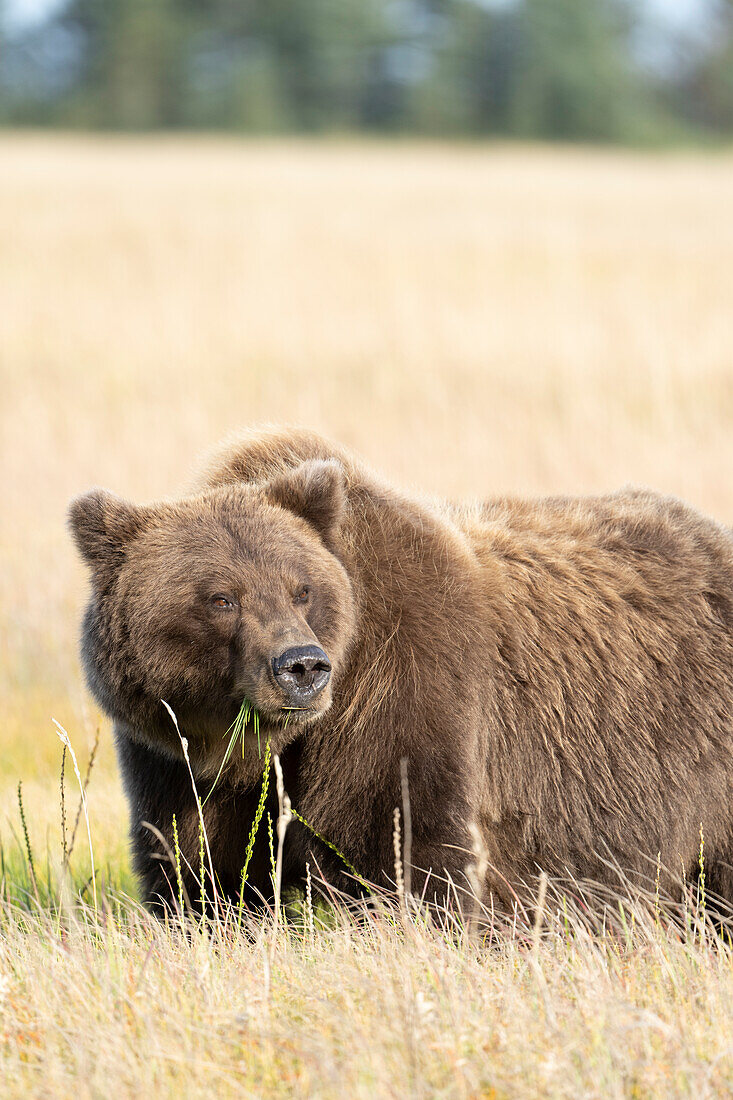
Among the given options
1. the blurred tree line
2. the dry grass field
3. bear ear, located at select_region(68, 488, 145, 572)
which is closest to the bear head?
bear ear, located at select_region(68, 488, 145, 572)

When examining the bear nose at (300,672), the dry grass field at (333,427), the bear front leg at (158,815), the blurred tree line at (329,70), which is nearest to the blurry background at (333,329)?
the dry grass field at (333,427)

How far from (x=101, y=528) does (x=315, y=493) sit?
680 mm

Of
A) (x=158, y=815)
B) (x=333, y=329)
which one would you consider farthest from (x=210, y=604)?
(x=333, y=329)

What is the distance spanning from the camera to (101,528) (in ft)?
12.3

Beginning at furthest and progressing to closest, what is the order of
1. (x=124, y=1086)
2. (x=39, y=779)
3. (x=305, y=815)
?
(x=39, y=779) → (x=305, y=815) → (x=124, y=1086)

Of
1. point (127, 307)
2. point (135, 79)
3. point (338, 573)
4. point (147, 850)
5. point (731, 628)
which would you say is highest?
point (135, 79)

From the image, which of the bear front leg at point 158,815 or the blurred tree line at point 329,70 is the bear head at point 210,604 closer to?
the bear front leg at point 158,815

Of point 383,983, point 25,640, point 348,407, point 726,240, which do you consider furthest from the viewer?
point 726,240

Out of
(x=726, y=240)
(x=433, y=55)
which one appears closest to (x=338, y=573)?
(x=726, y=240)

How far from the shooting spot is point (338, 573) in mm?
3793

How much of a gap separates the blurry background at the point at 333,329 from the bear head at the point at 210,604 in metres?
1.74

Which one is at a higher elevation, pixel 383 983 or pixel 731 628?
pixel 731 628

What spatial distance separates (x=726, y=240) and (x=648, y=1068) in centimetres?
2244

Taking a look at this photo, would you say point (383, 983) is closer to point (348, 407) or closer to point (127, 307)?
point (348, 407)
